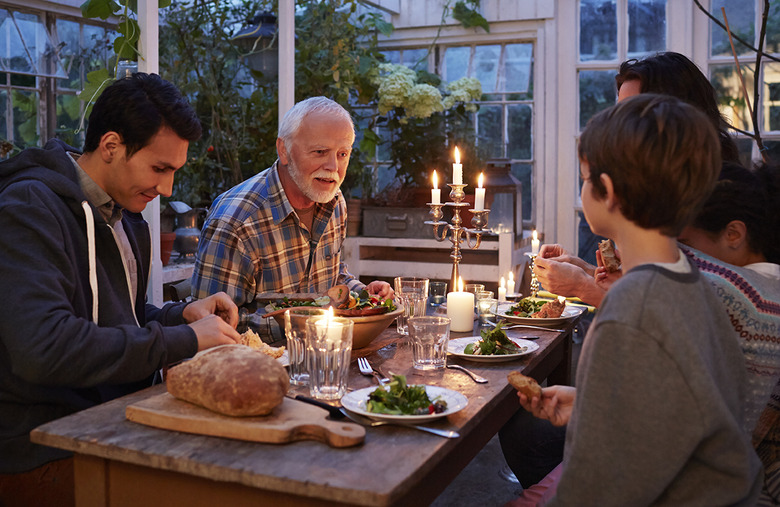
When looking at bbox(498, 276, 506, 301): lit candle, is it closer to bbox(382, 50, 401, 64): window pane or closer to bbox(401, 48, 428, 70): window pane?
bbox(401, 48, 428, 70): window pane

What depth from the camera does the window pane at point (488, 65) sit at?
5578 mm

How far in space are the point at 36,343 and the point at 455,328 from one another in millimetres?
1367

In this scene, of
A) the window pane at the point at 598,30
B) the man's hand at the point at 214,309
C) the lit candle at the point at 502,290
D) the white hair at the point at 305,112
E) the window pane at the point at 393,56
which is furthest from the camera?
the window pane at the point at 393,56

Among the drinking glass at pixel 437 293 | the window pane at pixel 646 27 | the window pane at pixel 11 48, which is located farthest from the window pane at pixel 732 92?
the window pane at pixel 11 48

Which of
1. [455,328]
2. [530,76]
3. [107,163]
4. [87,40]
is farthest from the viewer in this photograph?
[530,76]

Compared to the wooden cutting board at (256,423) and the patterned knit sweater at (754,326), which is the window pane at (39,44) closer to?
the wooden cutting board at (256,423)

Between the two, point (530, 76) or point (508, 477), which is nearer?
point (508, 477)

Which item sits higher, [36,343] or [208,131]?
[208,131]

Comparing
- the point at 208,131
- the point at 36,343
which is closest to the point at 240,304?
the point at 36,343

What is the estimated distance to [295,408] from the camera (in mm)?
1524

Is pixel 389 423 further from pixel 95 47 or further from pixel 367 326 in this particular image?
pixel 95 47

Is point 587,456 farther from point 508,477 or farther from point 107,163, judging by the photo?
point 508,477

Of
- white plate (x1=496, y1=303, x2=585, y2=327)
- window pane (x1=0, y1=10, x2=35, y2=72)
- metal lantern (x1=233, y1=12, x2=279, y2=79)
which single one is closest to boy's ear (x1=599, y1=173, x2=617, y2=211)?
white plate (x1=496, y1=303, x2=585, y2=327)

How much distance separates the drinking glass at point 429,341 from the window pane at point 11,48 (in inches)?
129
